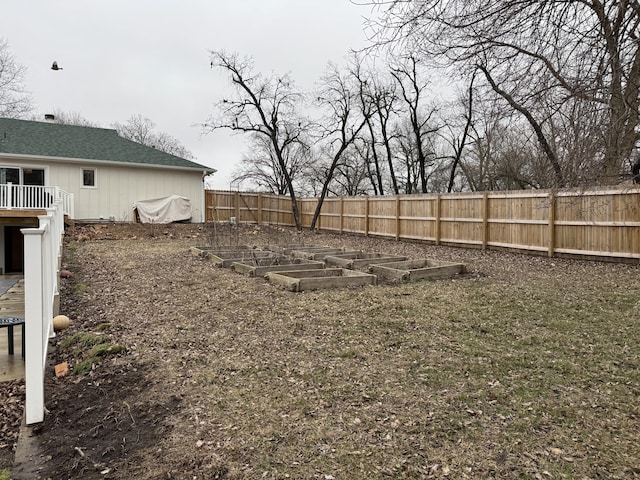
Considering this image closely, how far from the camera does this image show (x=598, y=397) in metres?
2.88

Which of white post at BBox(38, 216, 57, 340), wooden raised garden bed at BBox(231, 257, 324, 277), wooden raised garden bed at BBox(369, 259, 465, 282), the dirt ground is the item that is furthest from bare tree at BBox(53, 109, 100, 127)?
white post at BBox(38, 216, 57, 340)

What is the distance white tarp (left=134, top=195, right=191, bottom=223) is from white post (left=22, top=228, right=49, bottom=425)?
607 inches

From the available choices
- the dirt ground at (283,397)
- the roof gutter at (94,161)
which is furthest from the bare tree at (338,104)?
the dirt ground at (283,397)

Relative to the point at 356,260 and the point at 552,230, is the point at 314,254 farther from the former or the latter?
the point at 552,230

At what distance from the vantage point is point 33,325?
2.68 metres

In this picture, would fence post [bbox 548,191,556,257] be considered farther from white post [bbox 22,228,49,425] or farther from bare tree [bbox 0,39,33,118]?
bare tree [bbox 0,39,33,118]

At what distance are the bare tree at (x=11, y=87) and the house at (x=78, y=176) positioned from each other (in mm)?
5967

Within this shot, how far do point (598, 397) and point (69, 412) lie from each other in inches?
142

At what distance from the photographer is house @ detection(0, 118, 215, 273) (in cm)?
1436

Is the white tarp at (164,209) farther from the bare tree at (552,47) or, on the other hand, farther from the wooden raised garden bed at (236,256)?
the bare tree at (552,47)

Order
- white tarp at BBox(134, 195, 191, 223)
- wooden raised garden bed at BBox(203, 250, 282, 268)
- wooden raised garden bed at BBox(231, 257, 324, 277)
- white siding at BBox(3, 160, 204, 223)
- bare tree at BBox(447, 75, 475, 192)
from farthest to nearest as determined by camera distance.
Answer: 1. bare tree at BBox(447, 75, 475, 192)
2. white tarp at BBox(134, 195, 191, 223)
3. white siding at BBox(3, 160, 204, 223)
4. wooden raised garden bed at BBox(203, 250, 282, 268)
5. wooden raised garden bed at BBox(231, 257, 324, 277)

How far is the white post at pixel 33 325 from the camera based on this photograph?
262 cm

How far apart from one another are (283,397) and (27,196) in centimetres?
1454

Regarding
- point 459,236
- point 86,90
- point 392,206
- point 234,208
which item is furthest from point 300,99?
point 86,90
